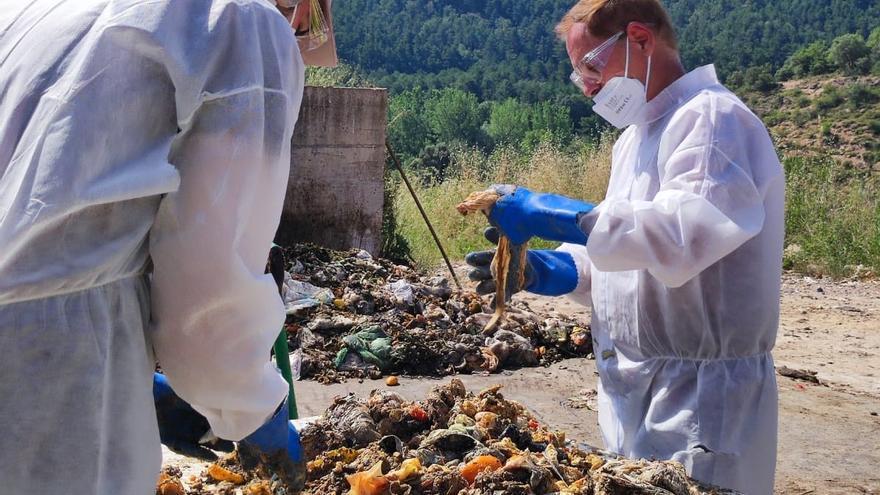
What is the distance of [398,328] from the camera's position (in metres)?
7.53

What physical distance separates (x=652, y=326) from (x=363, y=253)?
23.2 ft

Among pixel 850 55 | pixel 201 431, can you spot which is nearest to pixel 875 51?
pixel 850 55

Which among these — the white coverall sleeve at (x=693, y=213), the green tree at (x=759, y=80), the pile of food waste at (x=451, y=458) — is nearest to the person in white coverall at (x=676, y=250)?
the white coverall sleeve at (x=693, y=213)

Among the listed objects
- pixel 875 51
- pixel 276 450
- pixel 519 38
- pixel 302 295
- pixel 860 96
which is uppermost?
pixel 276 450

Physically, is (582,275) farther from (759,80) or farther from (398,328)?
(759,80)

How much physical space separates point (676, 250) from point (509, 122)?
1697 inches

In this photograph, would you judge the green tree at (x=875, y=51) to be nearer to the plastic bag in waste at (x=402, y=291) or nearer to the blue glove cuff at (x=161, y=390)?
the plastic bag in waste at (x=402, y=291)

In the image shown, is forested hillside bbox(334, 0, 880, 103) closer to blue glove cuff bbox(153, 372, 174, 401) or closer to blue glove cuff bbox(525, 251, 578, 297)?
blue glove cuff bbox(525, 251, 578, 297)

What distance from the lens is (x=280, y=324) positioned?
181 cm

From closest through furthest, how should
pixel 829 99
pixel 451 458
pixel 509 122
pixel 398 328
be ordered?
1. pixel 451 458
2. pixel 398 328
3. pixel 829 99
4. pixel 509 122

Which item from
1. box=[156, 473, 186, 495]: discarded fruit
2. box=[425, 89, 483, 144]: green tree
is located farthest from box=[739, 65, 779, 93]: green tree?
box=[156, 473, 186, 495]: discarded fruit

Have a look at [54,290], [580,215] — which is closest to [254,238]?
[54,290]

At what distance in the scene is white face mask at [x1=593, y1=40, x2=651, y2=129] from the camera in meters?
2.98

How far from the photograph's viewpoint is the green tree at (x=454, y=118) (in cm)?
4294
